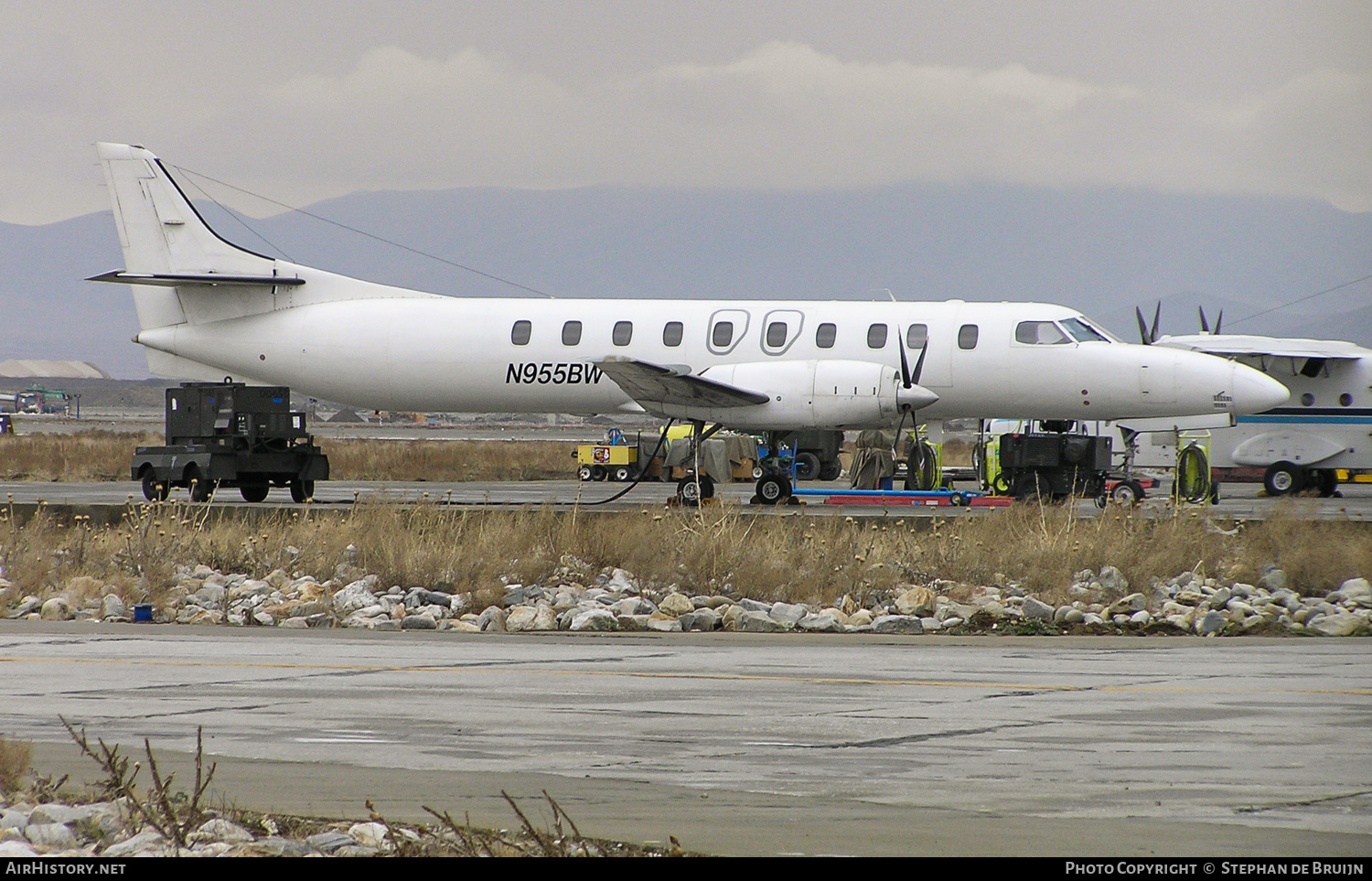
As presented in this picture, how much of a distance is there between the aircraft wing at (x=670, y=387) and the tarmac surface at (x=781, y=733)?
495 inches

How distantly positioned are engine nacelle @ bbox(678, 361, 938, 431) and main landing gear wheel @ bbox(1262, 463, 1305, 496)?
40.5ft

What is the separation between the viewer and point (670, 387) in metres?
26.3

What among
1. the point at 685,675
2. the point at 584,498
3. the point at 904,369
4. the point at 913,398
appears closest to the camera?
the point at 685,675

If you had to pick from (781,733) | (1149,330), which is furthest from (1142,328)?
(781,733)

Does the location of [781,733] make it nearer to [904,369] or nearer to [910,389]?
[910,389]

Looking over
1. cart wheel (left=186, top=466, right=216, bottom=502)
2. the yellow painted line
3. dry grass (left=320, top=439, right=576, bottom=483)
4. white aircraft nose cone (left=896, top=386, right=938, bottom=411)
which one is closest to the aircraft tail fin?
cart wheel (left=186, top=466, right=216, bottom=502)

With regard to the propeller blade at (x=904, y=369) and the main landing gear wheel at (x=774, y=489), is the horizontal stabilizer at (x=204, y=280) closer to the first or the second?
the main landing gear wheel at (x=774, y=489)

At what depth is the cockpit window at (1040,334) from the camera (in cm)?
2738

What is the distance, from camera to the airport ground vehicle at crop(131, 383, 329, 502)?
2664 cm

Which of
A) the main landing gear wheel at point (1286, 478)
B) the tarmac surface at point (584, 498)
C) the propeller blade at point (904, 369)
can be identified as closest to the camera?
the tarmac surface at point (584, 498)

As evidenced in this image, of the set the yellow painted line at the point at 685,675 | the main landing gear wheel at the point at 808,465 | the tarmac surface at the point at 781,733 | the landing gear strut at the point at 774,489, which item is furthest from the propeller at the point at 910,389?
the yellow painted line at the point at 685,675

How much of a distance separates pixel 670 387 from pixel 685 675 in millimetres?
15858

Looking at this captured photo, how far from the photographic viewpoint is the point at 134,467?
26969 mm
